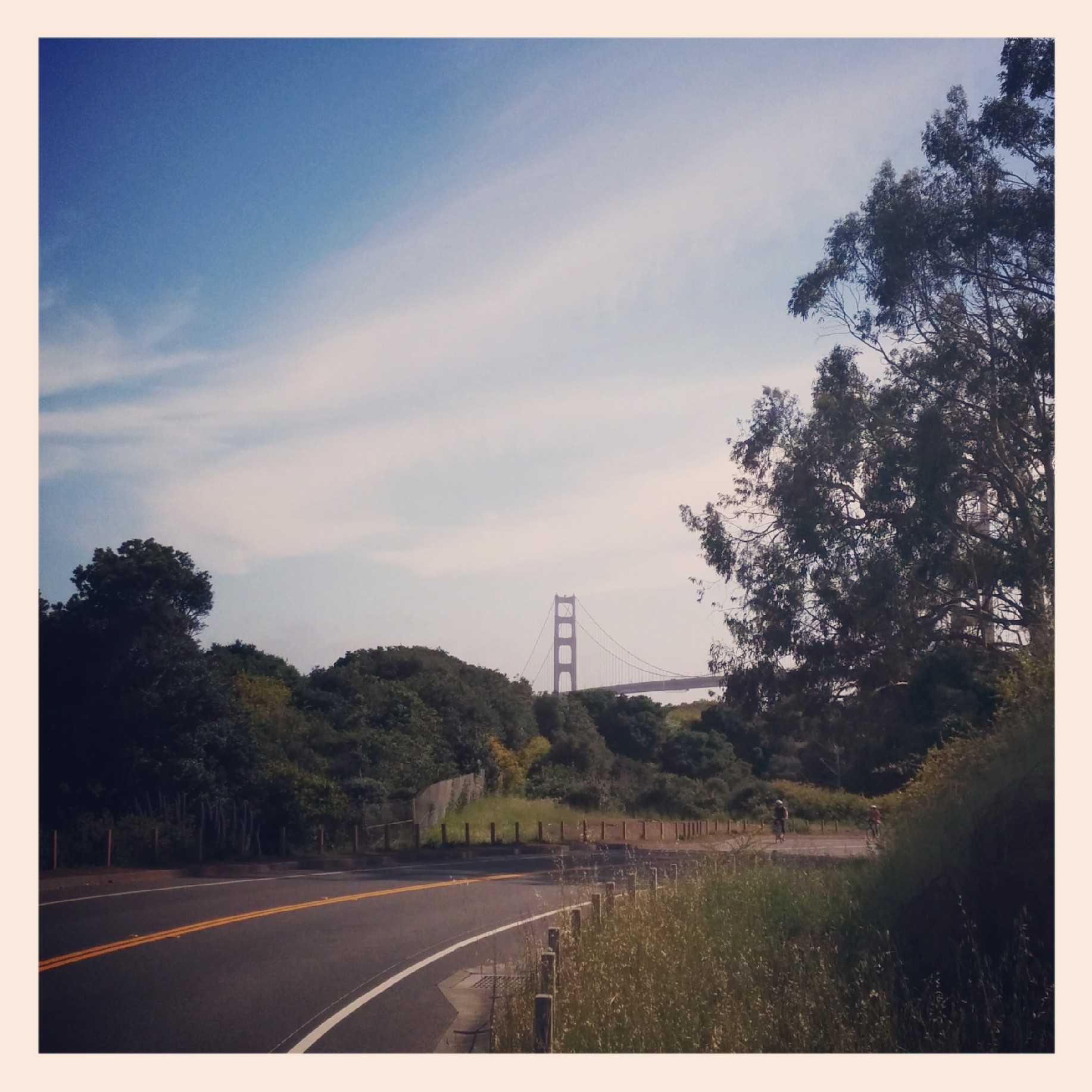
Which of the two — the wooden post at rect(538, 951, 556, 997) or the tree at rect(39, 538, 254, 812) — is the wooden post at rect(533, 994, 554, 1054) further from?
the tree at rect(39, 538, 254, 812)

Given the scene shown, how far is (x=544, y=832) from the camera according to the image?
36938mm

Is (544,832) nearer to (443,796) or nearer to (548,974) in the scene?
(443,796)

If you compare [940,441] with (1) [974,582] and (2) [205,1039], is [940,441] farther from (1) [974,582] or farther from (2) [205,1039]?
(2) [205,1039]

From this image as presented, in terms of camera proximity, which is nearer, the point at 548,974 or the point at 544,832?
the point at 548,974

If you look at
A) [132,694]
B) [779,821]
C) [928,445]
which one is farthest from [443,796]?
[928,445]

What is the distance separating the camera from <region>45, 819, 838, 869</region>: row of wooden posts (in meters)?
22.8

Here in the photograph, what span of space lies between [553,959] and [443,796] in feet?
102

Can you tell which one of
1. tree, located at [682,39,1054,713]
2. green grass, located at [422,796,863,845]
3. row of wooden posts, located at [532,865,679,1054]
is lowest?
green grass, located at [422,796,863,845]

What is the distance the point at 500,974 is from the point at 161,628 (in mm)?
17486

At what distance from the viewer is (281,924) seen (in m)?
14.1

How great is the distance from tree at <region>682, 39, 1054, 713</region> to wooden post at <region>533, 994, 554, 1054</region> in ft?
46.4

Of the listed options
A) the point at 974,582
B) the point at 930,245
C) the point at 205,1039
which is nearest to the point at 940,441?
the point at 974,582

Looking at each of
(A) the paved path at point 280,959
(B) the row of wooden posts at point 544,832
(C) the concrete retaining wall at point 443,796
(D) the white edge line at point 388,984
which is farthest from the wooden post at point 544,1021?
(C) the concrete retaining wall at point 443,796

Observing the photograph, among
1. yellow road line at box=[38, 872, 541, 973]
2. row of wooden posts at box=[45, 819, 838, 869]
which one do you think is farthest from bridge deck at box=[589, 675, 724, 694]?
yellow road line at box=[38, 872, 541, 973]
